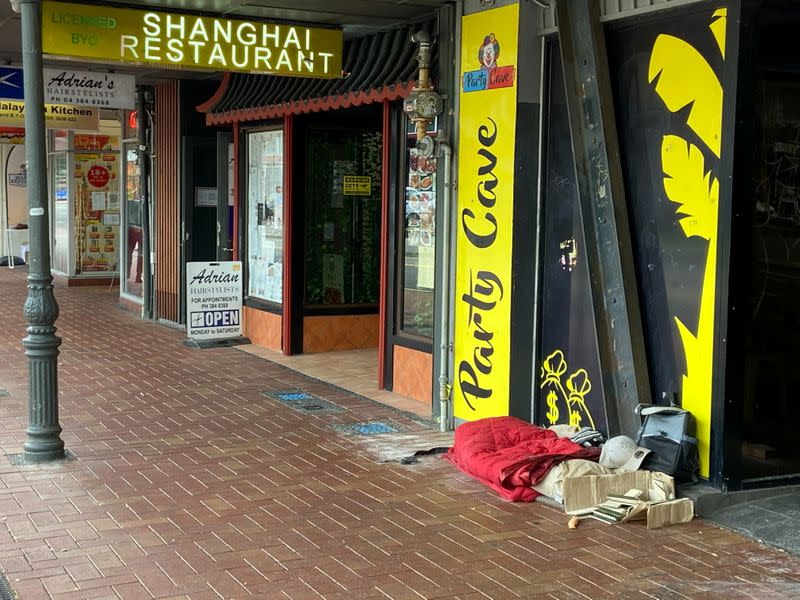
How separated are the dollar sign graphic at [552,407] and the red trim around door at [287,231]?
5.01 m

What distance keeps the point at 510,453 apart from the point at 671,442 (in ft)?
3.73

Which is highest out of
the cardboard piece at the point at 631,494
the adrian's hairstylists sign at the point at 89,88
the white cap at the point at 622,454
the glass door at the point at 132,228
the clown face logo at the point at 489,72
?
the adrian's hairstylists sign at the point at 89,88

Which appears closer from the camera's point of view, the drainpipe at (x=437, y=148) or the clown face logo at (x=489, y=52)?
the clown face logo at (x=489, y=52)

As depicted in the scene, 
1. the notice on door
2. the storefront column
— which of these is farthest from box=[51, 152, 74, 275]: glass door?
the storefront column

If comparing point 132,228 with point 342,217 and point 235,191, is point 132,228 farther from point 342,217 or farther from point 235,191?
point 342,217

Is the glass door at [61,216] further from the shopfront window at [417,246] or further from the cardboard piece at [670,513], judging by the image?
the cardboard piece at [670,513]

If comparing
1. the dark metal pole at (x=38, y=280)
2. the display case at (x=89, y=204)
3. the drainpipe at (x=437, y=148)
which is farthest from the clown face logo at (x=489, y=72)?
the display case at (x=89, y=204)

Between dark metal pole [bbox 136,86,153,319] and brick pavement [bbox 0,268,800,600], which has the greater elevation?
dark metal pole [bbox 136,86,153,319]

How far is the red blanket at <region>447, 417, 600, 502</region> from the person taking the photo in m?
6.75

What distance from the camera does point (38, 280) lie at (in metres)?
7.37

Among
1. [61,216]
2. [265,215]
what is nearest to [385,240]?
[265,215]

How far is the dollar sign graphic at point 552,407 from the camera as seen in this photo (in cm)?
782

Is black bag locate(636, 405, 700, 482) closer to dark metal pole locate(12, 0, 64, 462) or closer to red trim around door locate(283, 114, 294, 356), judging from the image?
dark metal pole locate(12, 0, 64, 462)

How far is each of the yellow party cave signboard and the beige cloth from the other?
153 cm
